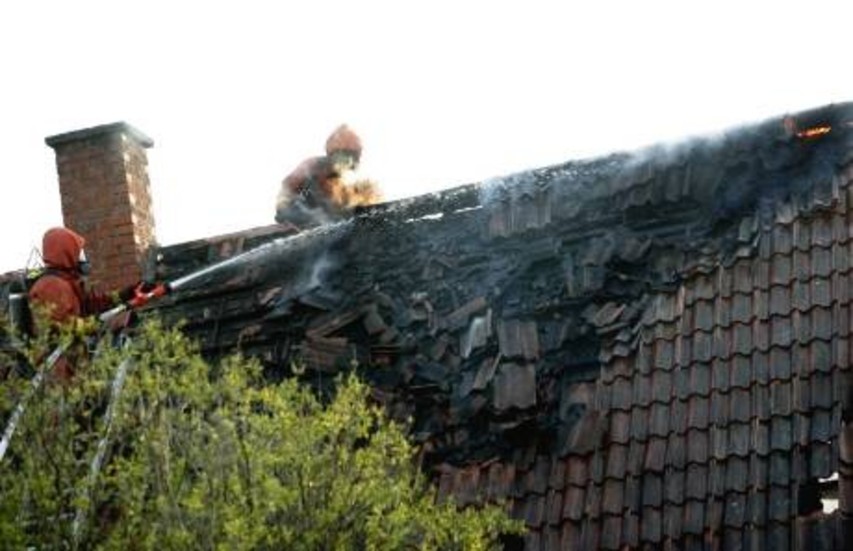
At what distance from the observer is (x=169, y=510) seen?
196 inches

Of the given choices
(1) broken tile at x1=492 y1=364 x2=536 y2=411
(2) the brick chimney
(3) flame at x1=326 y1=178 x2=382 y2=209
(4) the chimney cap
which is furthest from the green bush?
(3) flame at x1=326 y1=178 x2=382 y2=209

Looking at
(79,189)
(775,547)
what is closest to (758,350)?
(775,547)

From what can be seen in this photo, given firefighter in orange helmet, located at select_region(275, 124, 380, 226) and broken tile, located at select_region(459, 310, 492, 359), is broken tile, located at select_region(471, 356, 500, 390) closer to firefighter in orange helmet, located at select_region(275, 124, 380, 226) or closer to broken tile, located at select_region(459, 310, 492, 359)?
broken tile, located at select_region(459, 310, 492, 359)

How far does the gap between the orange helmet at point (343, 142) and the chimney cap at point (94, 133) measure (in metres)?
1.99

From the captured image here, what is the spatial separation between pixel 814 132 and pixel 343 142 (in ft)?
17.3

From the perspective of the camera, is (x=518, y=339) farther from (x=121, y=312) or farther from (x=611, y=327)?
(x=121, y=312)

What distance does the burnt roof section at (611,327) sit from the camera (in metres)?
7.07

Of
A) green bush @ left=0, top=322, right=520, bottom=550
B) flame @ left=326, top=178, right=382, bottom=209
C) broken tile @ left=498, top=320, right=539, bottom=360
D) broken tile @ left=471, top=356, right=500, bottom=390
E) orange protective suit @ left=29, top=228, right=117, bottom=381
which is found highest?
flame @ left=326, top=178, right=382, bottom=209

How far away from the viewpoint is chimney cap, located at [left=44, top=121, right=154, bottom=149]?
1088cm

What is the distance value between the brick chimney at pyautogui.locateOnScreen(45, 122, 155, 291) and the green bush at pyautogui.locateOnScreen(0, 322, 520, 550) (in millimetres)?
5043

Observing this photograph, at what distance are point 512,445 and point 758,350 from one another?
1.81 meters

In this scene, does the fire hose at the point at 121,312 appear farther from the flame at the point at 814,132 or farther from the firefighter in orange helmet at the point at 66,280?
the flame at the point at 814,132

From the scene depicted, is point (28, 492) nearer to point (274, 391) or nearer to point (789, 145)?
point (274, 391)

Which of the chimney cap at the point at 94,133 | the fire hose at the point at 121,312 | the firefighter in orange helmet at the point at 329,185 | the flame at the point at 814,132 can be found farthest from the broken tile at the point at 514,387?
the chimney cap at the point at 94,133
